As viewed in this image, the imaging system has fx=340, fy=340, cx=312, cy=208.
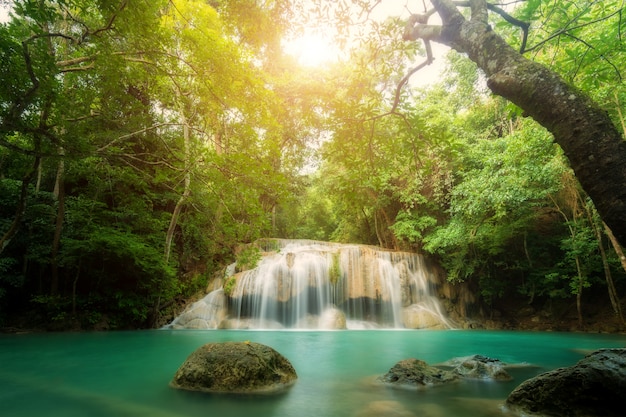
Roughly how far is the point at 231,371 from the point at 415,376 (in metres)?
2.47

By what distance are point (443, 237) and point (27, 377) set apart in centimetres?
1484

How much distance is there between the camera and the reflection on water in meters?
3.54

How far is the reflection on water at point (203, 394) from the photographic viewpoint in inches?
139

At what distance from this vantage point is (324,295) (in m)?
15.3

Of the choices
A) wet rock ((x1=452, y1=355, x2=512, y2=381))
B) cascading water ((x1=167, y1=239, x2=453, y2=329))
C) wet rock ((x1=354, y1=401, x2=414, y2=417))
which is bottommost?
wet rock ((x1=354, y1=401, x2=414, y2=417))

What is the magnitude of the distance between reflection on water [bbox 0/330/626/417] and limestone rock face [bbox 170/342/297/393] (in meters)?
0.18

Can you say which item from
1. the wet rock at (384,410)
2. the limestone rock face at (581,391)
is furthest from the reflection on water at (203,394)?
the limestone rock face at (581,391)

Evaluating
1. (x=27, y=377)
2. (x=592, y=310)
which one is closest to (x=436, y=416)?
(x=27, y=377)

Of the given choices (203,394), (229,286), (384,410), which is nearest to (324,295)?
(229,286)

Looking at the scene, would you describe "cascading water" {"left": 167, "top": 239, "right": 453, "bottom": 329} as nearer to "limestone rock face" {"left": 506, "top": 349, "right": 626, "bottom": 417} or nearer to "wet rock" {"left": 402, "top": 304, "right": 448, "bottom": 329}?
"wet rock" {"left": 402, "top": 304, "right": 448, "bottom": 329}

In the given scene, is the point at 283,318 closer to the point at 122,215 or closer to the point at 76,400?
the point at 122,215

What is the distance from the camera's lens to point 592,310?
15.3 meters

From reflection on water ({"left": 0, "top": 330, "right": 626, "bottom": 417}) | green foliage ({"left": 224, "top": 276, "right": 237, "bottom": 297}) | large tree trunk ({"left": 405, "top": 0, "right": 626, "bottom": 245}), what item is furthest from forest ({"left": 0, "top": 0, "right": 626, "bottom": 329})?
reflection on water ({"left": 0, "top": 330, "right": 626, "bottom": 417})

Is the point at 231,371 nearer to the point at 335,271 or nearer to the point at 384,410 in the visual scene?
the point at 384,410
